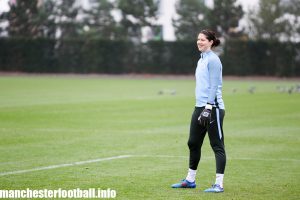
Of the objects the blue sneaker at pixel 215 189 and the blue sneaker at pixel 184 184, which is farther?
the blue sneaker at pixel 184 184

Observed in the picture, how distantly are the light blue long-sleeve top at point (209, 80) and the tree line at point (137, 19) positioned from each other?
182ft

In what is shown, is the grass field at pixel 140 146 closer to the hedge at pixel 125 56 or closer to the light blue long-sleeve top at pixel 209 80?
the light blue long-sleeve top at pixel 209 80

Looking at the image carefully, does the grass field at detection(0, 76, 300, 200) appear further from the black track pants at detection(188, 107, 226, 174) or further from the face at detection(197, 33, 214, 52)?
the face at detection(197, 33, 214, 52)

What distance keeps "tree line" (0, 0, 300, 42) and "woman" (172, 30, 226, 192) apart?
55.5 meters

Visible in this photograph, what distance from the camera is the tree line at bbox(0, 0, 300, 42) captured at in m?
66.4

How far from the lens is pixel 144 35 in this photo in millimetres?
70500

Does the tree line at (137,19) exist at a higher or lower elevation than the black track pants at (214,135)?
higher

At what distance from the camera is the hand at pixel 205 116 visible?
407 inches

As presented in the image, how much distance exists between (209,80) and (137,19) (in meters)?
58.7

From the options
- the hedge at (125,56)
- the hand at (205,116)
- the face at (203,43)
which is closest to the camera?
the hand at (205,116)

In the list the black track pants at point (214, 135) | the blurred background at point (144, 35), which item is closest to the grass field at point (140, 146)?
the black track pants at point (214, 135)

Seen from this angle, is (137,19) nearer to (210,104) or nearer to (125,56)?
(125,56)

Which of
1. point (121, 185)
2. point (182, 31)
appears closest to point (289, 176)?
point (121, 185)

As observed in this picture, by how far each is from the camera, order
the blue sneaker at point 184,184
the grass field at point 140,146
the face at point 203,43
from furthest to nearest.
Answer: the grass field at point 140,146 < the blue sneaker at point 184,184 < the face at point 203,43
